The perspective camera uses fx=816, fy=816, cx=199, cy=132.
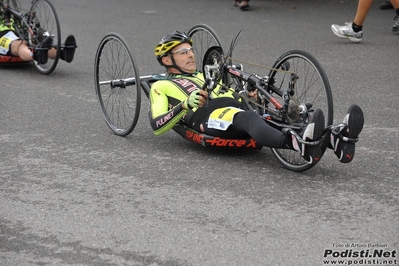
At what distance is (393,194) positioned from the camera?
15.9 feet

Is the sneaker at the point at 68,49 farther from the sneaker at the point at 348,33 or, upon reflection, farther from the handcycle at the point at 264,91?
the sneaker at the point at 348,33

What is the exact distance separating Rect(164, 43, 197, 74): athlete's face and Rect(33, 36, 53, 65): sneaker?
2594 mm

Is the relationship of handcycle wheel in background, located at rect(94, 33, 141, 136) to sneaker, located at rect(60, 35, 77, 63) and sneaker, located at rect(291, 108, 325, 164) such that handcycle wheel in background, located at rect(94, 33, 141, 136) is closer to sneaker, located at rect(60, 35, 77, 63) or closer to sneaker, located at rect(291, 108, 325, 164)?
sneaker, located at rect(60, 35, 77, 63)

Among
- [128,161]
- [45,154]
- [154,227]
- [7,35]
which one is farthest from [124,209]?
[7,35]

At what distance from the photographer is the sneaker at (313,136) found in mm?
4824

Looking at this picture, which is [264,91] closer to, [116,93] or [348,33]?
[116,93]

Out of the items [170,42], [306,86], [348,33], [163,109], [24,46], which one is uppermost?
[170,42]

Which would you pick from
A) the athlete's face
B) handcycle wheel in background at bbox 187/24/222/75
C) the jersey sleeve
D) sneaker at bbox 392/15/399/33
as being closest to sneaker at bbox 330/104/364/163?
the jersey sleeve

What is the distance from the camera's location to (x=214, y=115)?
18.5 feet

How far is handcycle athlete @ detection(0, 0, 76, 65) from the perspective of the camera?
847cm

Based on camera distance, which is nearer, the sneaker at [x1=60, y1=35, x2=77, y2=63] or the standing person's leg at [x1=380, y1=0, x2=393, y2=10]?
the sneaker at [x1=60, y1=35, x2=77, y2=63]

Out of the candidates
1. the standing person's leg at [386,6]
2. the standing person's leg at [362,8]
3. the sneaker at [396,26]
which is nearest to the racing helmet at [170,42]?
the standing person's leg at [362,8]

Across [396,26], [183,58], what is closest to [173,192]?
[183,58]

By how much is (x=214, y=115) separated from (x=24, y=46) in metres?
3.82
